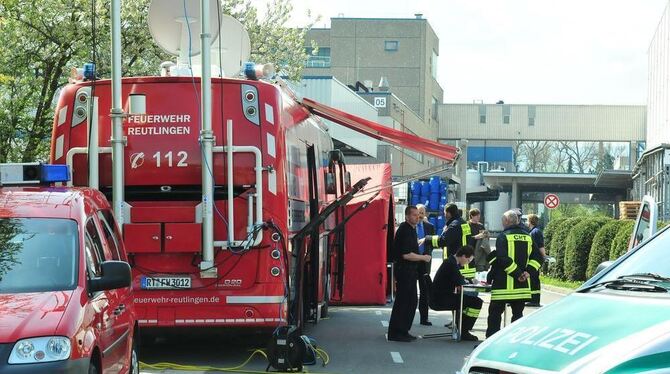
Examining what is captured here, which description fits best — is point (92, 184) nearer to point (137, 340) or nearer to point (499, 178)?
point (137, 340)

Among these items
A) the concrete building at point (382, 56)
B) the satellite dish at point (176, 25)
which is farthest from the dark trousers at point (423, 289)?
the concrete building at point (382, 56)

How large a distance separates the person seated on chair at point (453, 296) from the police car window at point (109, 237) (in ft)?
19.9

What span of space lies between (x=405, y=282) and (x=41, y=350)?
7.83 meters

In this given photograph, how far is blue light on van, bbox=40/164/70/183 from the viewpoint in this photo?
28.0ft

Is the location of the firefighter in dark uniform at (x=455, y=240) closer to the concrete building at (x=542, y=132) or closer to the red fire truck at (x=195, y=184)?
the red fire truck at (x=195, y=184)

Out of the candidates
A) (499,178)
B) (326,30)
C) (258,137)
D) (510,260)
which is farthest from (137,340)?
(326,30)

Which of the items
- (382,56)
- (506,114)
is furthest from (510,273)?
(506,114)

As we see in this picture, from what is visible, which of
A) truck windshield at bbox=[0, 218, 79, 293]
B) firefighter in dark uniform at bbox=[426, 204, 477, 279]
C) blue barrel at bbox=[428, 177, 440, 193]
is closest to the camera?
truck windshield at bbox=[0, 218, 79, 293]

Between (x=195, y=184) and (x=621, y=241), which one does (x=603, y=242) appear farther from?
(x=195, y=184)

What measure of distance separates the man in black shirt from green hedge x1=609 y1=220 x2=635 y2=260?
812 cm

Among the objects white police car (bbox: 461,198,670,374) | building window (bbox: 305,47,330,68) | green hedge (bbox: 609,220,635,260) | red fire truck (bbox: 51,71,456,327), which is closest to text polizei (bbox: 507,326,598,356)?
white police car (bbox: 461,198,670,374)

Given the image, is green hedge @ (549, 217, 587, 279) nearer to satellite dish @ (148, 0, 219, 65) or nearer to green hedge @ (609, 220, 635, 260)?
green hedge @ (609, 220, 635, 260)

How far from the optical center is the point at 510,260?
41.9 feet

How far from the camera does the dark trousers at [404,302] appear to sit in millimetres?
13852
